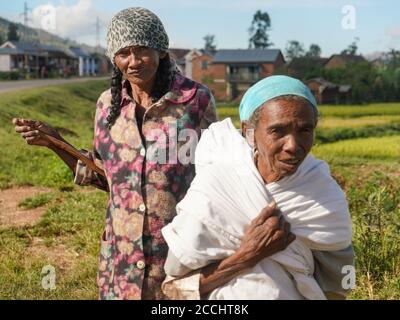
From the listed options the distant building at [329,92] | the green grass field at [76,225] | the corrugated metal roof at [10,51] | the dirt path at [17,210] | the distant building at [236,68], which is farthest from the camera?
the corrugated metal roof at [10,51]

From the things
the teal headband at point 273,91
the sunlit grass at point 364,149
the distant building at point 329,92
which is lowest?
the sunlit grass at point 364,149

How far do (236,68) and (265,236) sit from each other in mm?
45156

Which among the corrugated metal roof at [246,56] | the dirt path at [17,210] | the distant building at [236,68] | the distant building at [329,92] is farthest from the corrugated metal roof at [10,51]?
the dirt path at [17,210]

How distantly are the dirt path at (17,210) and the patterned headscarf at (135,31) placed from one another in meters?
4.94

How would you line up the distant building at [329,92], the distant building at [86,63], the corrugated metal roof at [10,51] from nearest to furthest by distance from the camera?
1. the distant building at [329,92]
2. the corrugated metal roof at [10,51]
3. the distant building at [86,63]

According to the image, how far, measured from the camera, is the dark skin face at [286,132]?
149 centimetres

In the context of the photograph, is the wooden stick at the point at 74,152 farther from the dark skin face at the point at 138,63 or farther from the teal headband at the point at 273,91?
the teal headband at the point at 273,91

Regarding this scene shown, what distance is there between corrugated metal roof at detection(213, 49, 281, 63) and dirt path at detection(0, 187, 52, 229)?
3762 centimetres

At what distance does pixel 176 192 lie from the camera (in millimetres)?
2160

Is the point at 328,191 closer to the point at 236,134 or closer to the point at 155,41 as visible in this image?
the point at 236,134

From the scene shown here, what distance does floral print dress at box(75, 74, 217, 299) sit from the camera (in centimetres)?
214

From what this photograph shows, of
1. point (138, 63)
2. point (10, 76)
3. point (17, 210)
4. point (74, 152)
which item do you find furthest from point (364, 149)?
point (10, 76)

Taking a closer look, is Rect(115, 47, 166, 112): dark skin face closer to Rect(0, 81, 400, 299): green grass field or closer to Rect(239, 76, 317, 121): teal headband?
Rect(239, 76, 317, 121): teal headband

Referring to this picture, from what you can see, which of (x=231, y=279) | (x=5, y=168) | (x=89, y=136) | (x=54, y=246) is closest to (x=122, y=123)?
(x=231, y=279)
